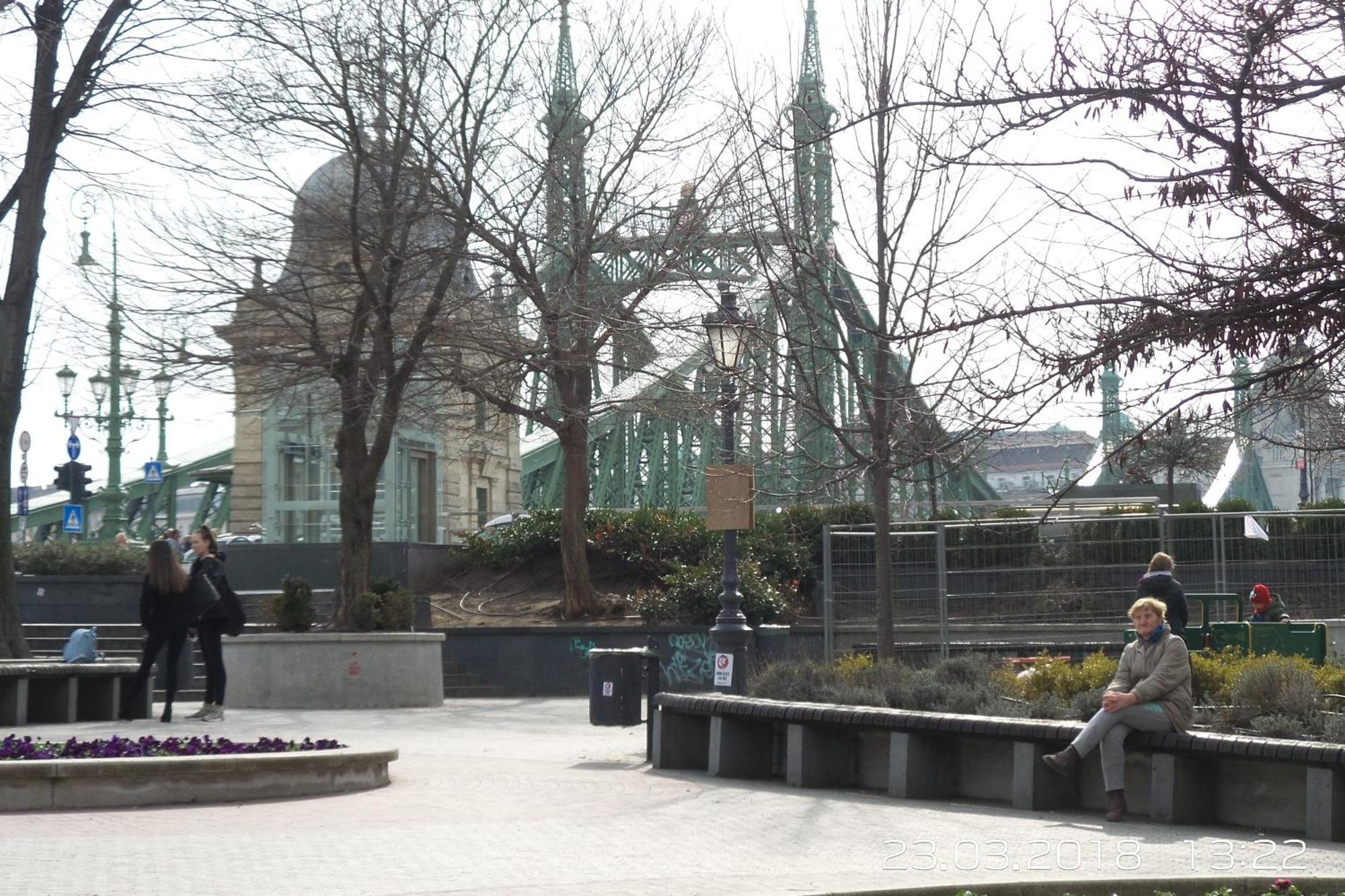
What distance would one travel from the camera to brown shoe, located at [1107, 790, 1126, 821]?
29.2ft

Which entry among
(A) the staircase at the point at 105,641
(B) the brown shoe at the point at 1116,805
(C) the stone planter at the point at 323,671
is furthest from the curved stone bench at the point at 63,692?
(B) the brown shoe at the point at 1116,805

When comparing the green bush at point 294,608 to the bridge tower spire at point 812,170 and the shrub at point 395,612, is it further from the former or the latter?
the bridge tower spire at point 812,170

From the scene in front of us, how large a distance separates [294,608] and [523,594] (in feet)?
28.0

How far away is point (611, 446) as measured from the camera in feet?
197

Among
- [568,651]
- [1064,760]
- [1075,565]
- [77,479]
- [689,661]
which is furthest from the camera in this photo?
[77,479]

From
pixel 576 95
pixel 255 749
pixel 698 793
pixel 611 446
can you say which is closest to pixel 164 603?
pixel 255 749

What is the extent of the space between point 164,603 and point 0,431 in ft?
9.86

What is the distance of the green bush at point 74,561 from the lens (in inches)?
984

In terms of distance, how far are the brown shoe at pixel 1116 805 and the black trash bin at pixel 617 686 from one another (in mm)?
5431

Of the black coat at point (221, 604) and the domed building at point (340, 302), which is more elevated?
the domed building at point (340, 302)

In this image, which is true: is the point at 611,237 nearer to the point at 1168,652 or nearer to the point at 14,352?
the point at 14,352

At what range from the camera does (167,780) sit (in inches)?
374

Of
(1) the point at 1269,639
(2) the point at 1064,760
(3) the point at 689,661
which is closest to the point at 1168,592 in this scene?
(1) the point at 1269,639

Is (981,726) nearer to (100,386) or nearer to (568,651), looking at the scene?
(568,651)
